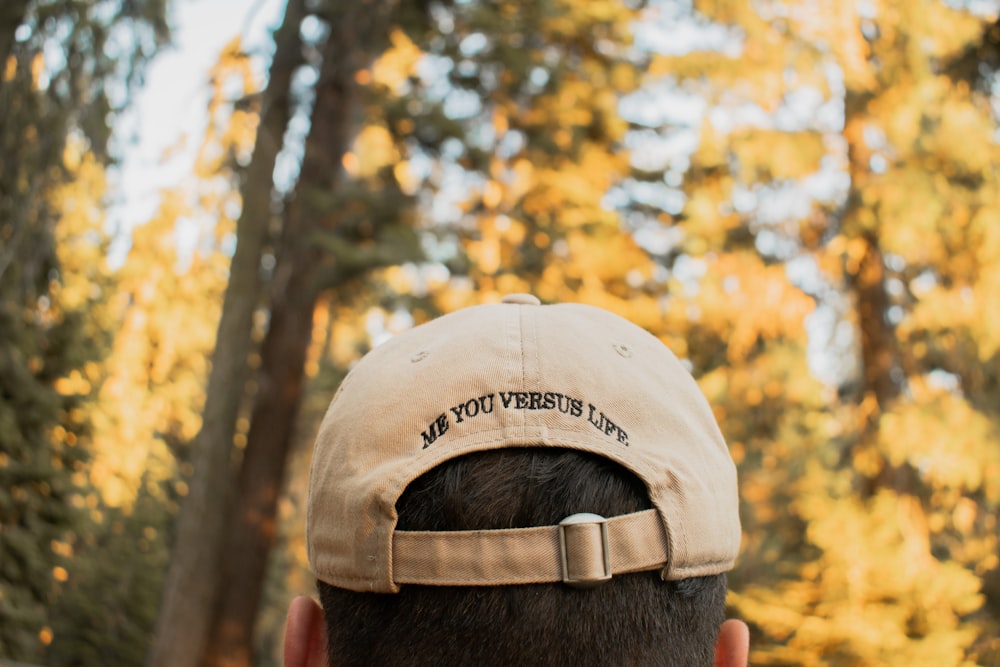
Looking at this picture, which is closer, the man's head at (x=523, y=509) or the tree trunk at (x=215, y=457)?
the man's head at (x=523, y=509)

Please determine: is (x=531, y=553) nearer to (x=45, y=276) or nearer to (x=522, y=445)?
(x=522, y=445)

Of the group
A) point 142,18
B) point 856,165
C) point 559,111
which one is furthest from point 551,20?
point 142,18

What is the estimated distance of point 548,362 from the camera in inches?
44.9

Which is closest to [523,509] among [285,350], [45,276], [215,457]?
[45,276]

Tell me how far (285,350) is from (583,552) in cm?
847

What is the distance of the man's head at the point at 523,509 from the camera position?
40.3 inches

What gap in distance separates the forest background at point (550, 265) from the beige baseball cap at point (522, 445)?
4514mm

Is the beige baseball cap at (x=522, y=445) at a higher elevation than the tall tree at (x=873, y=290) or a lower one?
higher

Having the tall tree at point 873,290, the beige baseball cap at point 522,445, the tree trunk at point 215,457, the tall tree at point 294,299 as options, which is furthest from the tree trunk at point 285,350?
the beige baseball cap at point 522,445

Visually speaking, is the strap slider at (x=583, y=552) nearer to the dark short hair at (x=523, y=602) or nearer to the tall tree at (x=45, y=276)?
the dark short hair at (x=523, y=602)

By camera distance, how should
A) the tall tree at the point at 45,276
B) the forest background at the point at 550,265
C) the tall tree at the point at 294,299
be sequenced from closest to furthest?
the tall tree at the point at 45,276, the forest background at the point at 550,265, the tall tree at the point at 294,299

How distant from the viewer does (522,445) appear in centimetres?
107

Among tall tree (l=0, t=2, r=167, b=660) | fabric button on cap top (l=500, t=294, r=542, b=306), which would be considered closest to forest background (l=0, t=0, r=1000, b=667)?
tall tree (l=0, t=2, r=167, b=660)

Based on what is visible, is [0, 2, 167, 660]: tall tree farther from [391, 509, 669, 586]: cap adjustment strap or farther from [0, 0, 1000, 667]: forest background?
[391, 509, 669, 586]: cap adjustment strap
